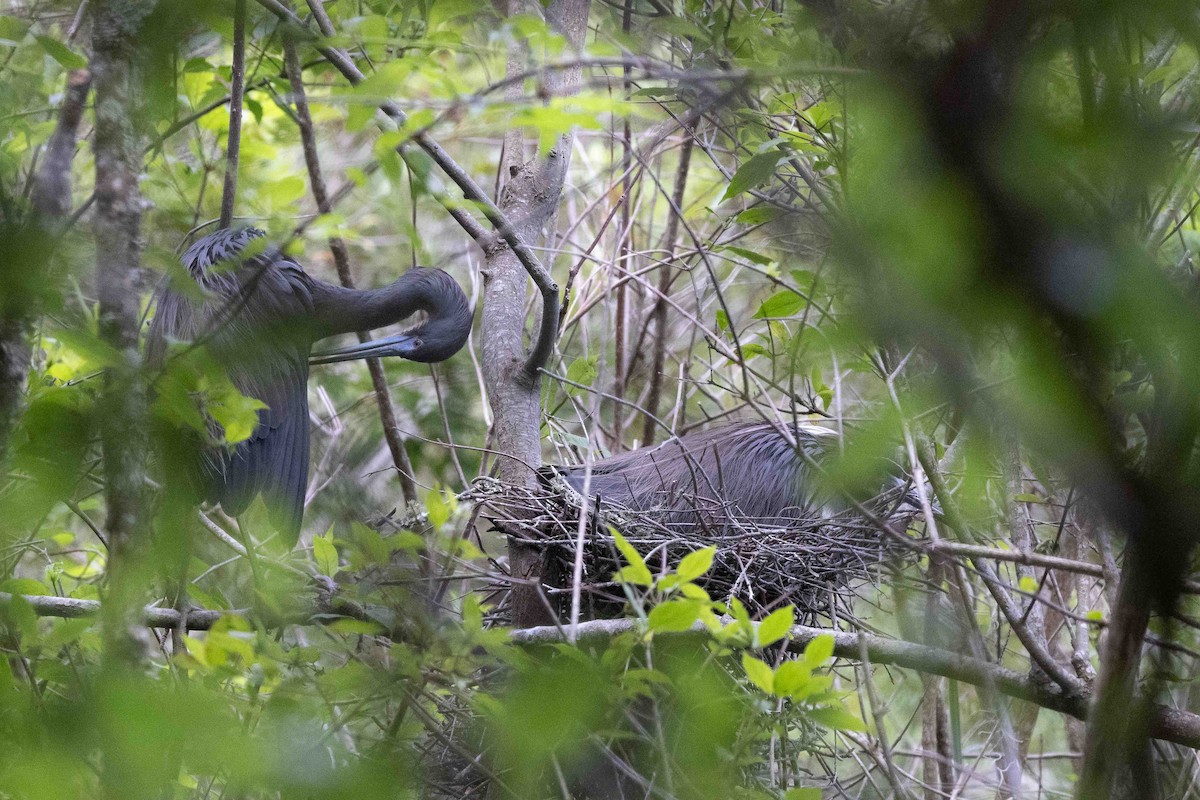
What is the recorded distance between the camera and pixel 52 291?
3.91ft

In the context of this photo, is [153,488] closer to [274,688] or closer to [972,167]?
[274,688]

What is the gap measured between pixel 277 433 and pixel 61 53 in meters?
2.18

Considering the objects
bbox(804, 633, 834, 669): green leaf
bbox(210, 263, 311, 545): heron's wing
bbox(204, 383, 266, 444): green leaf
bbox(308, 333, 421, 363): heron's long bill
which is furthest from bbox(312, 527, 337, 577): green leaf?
bbox(308, 333, 421, 363): heron's long bill

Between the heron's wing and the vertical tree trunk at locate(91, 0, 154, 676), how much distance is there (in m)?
2.28

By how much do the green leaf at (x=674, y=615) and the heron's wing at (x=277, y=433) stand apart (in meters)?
2.51

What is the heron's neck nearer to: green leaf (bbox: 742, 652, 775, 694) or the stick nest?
the stick nest

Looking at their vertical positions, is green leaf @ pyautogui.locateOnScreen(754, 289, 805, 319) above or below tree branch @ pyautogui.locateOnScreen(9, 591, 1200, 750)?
above

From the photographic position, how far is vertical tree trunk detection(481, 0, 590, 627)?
10.4 feet

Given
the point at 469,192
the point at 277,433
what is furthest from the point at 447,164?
the point at 277,433

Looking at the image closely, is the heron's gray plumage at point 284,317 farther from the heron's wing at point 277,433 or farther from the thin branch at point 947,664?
the thin branch at point 947,664

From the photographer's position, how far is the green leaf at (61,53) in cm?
209

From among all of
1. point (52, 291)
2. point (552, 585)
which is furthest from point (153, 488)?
point (552, 585)

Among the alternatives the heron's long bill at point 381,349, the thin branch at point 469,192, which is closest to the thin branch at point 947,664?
the thin branch at point 469,192

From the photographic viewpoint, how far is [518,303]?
3273mm
